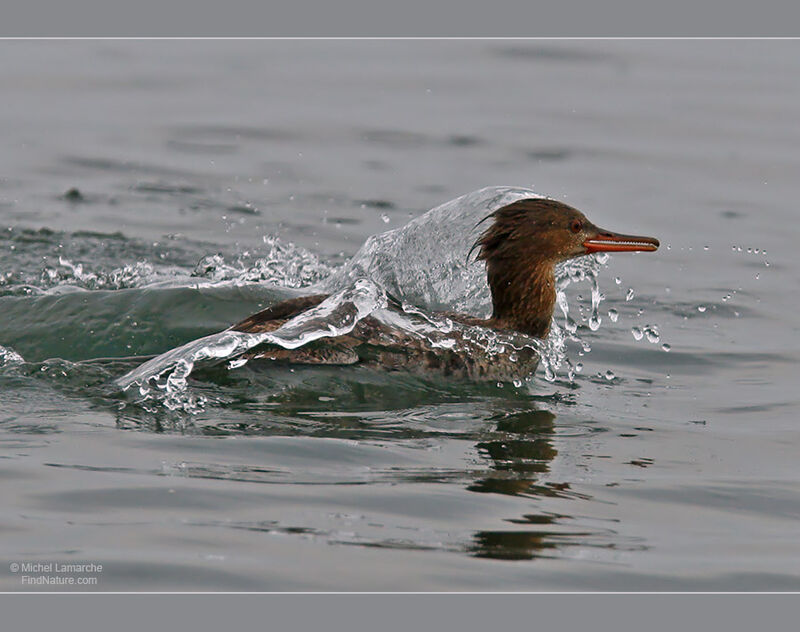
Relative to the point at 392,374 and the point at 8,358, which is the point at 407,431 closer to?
the point at 392,374

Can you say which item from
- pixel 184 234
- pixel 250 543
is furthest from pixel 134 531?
pixel 184 234

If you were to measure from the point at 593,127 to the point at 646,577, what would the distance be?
31.5 feet

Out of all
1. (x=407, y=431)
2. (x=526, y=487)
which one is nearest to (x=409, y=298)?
(x=407, y=431)

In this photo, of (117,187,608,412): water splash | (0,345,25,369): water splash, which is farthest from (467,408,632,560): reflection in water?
(0,345,25,369): water splash

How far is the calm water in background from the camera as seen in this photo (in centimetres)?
528

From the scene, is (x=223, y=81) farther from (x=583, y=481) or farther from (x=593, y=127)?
(x=583, y=481)

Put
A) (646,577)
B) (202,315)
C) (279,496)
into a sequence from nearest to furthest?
(646,577) → (279,496) → (202,315)

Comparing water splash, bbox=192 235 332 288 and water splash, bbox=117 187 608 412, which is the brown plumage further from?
water splash, bbox=192 235 332 288

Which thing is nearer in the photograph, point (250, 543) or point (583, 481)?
point (250, 543)

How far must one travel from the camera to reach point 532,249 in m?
8.50

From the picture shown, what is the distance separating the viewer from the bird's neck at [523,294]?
8.55 m

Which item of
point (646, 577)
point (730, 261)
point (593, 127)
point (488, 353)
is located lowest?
point (646, 577)

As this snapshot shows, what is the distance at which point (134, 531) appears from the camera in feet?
17.1

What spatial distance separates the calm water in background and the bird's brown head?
55 centimetres
